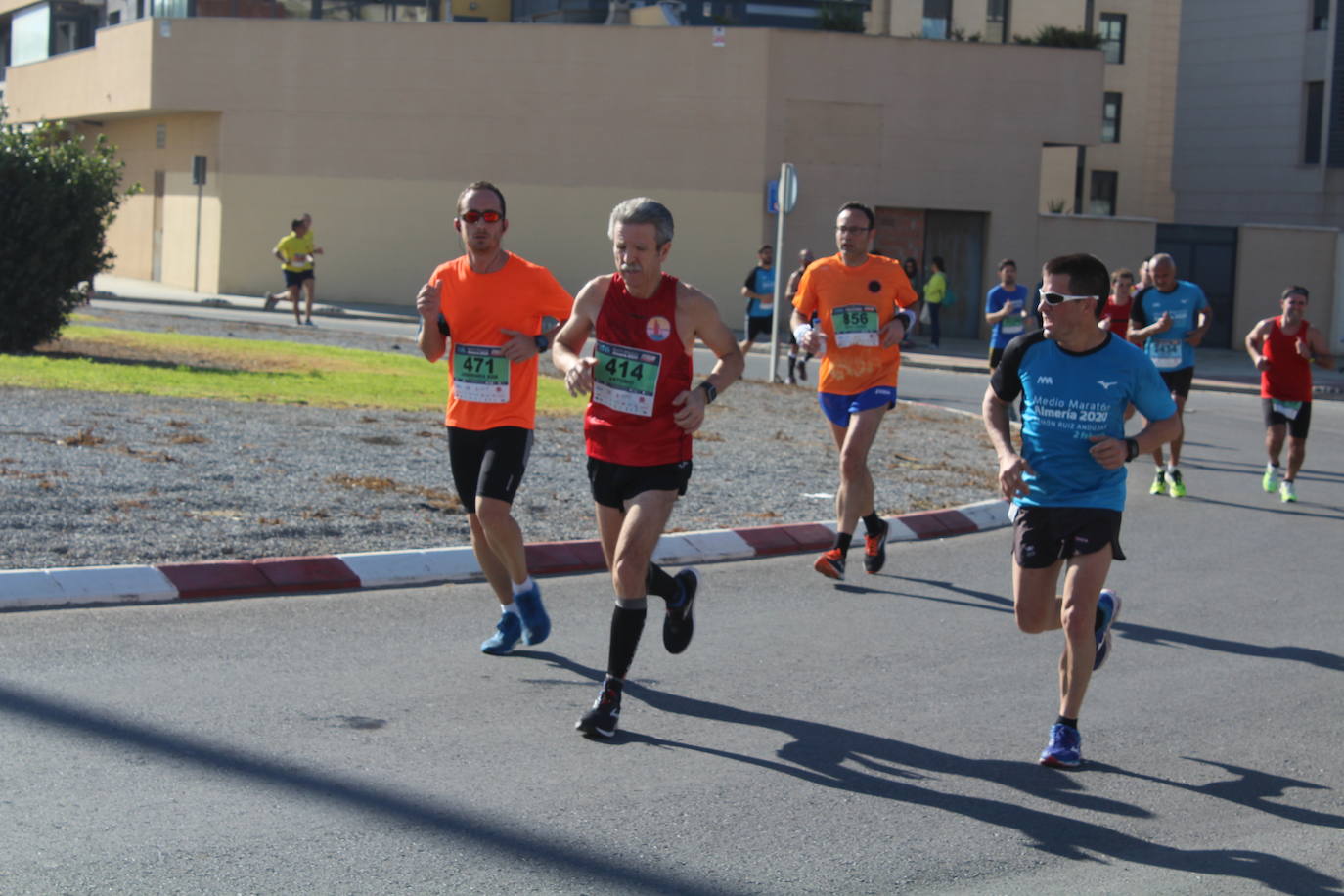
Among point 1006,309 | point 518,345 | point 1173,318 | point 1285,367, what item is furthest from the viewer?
point 1006,309

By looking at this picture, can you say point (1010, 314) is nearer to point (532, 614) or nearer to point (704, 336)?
point (532, 614)

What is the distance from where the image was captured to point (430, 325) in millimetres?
7090

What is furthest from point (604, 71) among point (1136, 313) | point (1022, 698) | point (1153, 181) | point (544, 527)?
point (1022, 698)

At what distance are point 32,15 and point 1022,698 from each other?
170ft

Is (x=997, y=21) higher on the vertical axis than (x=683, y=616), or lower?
higher

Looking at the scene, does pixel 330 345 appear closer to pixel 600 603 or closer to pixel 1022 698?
pixel 600 603

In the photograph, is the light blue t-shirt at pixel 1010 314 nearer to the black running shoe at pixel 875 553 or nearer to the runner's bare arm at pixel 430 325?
the black running shoe at pixel 875 553

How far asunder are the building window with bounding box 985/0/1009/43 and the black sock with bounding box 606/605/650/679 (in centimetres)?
4360

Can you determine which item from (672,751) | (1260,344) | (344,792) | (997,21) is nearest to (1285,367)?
(1260,344)

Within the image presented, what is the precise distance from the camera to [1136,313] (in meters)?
14.1

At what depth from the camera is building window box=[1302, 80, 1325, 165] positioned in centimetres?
4647

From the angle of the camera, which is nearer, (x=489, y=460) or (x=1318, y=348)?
(x=489, y=460)

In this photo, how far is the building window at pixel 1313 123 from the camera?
46.5 meters

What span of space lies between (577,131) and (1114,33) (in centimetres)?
2105
